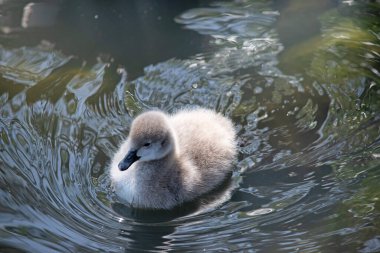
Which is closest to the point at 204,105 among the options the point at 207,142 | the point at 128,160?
the point at 207,142

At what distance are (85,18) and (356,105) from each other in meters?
2.40

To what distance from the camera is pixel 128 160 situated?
152 inches

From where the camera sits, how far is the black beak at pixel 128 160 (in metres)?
3.82

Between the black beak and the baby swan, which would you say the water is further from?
the black beak

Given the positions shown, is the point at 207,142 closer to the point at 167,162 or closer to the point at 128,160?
the point at 167,162

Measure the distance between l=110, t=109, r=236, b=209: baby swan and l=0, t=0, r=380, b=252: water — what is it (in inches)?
4.1

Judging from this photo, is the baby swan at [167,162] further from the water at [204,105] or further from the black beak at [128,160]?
the water at [204,105]

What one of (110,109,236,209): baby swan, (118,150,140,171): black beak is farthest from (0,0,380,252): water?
(118,150,140,171): black beak

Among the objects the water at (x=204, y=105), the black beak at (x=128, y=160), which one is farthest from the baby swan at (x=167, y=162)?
the water at (x=204, y=105)

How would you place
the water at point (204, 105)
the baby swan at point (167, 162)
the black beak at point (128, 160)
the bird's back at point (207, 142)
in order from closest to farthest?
the water at point (204, 105) < the black beak at point (128, 160) < the baby swan at point (167, 162) < the bird's back at point (207, 142)

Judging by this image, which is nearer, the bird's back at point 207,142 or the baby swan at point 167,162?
the baby swan at point 167,162

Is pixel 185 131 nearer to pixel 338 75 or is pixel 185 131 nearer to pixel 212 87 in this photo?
pixel 212 87

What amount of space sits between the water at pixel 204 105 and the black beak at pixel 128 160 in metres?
0.28

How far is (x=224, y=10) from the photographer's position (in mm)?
6008
